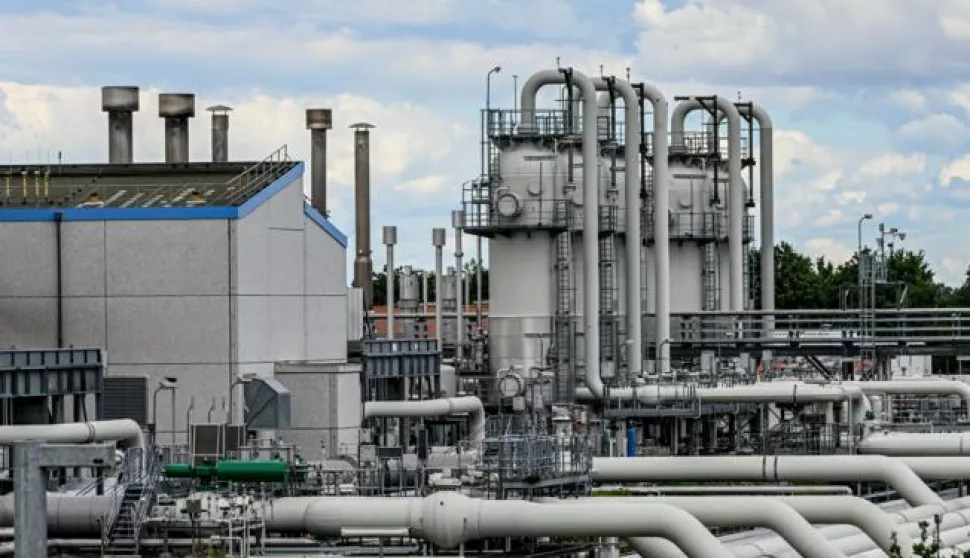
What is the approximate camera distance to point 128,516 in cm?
3434

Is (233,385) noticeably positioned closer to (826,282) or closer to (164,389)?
(164,389)

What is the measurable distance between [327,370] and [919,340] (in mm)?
24139

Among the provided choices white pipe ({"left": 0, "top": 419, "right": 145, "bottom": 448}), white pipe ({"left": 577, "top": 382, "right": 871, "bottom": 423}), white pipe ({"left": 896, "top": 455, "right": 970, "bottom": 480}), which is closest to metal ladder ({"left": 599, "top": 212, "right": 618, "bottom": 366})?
white pipe ({"left": 577, "top": 382, "right": 871, "bottom": 423})

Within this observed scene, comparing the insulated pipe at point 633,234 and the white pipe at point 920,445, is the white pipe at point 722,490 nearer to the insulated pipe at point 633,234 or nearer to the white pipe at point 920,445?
the white pipe at point 920,445

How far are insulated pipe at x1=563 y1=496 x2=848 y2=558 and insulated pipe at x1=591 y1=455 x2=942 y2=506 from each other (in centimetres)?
516

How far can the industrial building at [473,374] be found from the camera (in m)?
33.7

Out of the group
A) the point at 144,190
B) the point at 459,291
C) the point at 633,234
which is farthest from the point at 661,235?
the point at 144,190

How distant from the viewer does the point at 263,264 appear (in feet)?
150

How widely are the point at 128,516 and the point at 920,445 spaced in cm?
1991

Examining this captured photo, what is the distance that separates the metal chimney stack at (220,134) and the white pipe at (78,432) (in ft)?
60.9

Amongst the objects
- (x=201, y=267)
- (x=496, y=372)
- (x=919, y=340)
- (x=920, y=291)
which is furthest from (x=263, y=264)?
(x=920, y=291)

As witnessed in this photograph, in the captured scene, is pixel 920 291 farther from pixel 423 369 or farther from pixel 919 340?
pixel 423 369

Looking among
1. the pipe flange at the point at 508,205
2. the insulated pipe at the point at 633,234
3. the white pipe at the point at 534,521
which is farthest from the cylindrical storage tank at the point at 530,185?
the white pipe at the point at 534,521

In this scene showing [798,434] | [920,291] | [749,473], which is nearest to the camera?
[749,473]
